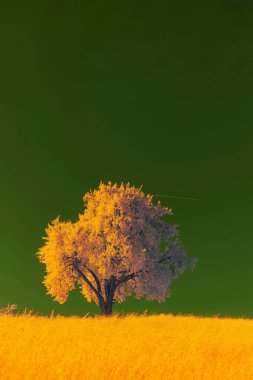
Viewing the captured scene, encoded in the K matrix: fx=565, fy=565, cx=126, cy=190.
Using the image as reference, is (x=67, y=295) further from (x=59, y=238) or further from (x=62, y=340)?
(x=62, y=340)

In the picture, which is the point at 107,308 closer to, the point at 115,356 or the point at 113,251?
the point at 113,251

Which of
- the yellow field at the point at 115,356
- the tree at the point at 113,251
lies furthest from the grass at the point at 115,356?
the tree at the point at 113,251

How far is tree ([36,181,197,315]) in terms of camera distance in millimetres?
39656

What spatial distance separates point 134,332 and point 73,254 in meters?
24.4

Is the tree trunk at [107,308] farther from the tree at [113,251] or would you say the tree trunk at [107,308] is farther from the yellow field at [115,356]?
the yellow field at [115,356]

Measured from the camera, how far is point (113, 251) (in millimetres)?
39344

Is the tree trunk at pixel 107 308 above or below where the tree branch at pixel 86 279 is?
below

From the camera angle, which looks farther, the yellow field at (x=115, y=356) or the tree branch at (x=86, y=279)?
the tree branch at (x=86, y=279)

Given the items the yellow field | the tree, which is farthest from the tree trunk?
the yellow field

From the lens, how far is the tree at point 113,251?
39.7 m

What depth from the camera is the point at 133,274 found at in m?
Result: 41.4

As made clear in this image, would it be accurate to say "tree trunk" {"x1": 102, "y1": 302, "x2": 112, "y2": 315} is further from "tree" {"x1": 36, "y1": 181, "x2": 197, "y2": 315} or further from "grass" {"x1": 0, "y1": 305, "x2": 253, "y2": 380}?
"grass" {"x1": 0, "y1": 305, "x2": 253, "y2": 380}

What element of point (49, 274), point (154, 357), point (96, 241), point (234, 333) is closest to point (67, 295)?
point (49, 274)

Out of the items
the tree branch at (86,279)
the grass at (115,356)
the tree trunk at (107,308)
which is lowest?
the grass at (115,356)
